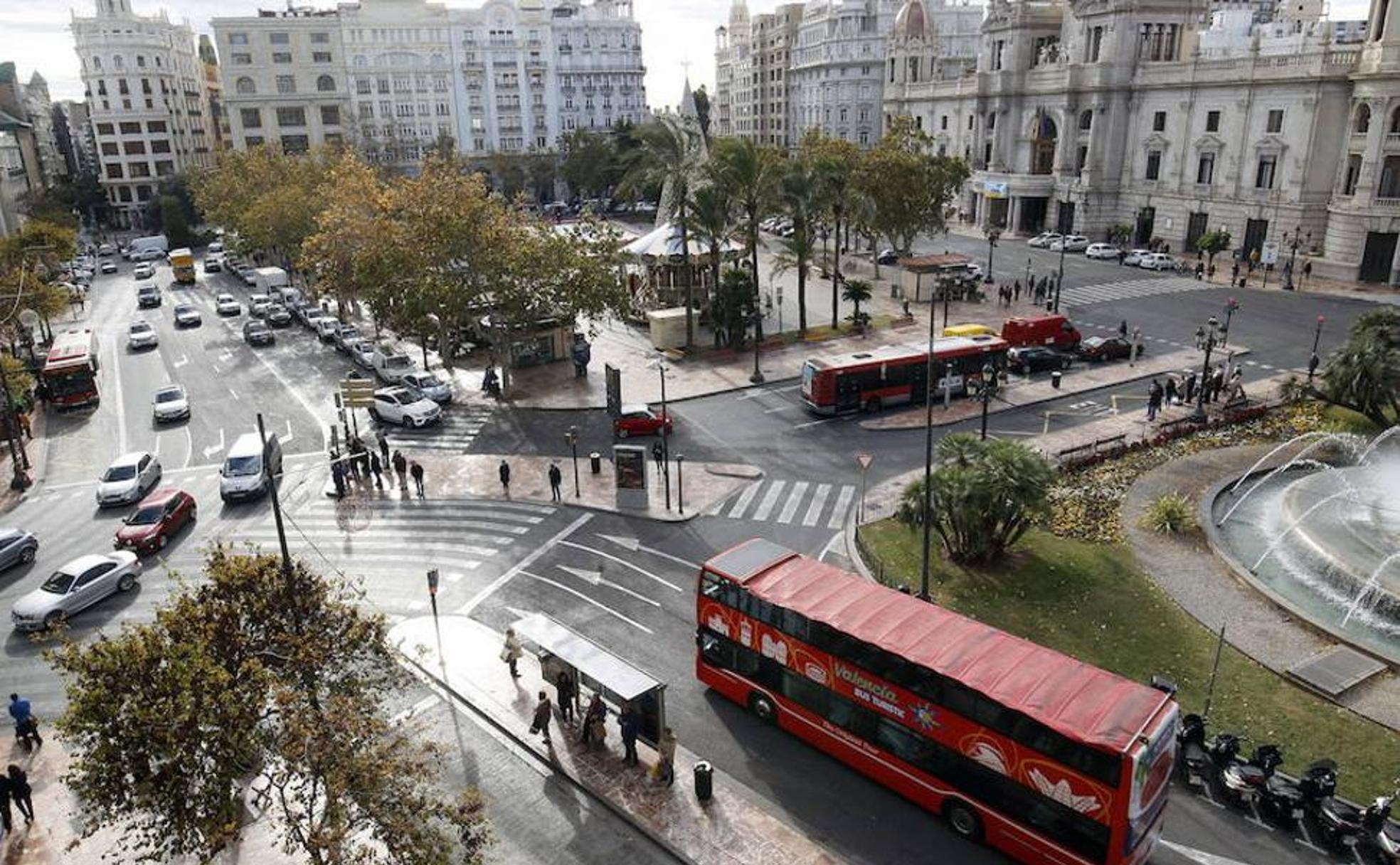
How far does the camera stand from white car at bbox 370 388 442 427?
4494 cm

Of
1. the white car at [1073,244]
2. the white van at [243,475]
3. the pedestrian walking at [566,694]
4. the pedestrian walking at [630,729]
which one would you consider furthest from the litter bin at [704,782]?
the white car at [1073,244]

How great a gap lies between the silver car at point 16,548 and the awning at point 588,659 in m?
20.9

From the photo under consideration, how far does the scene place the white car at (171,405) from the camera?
4706 cm

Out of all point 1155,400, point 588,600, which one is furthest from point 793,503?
point 1155,400

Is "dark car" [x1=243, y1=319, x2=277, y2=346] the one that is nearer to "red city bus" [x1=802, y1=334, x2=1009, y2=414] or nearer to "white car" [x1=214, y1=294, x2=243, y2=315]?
"white car" [x1=214, y1=294, x2=243, y2=315]

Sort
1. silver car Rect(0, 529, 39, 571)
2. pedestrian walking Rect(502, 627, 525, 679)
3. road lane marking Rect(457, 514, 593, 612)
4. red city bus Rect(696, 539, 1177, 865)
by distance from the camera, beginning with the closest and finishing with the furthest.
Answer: red city bus Rect(696, 539, 1177, 865) → pedestrian walking Rect(502, 627, 525, 679) → road lane marking Rect(457, 514, 593, 612) → silver car Rect(0, 529, 39, 571)

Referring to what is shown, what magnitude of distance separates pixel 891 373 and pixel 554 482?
1819 cm

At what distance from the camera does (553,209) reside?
128 m

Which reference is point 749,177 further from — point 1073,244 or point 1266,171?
point 1266,171

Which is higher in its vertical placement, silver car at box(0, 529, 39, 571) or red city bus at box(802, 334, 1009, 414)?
red city bus at box(802, 334, 1009, 414)

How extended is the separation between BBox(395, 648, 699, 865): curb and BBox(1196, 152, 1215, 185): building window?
80642 mm

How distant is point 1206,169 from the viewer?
80375mm

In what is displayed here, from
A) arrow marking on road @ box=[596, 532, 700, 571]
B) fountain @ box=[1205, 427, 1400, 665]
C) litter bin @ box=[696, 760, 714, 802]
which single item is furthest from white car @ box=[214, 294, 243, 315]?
fountain @ box=[1205, 427, 1400, 665]

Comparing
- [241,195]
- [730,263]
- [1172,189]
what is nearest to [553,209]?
[241,195]
